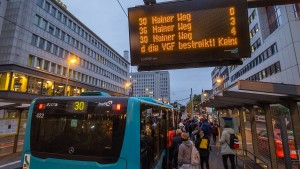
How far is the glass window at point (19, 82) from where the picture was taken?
29.9 metres

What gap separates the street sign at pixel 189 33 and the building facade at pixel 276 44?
21.7m

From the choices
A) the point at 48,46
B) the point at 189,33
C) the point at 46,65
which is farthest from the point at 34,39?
the point at 189,33

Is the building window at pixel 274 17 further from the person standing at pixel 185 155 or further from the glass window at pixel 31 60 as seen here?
the glass window at pixel 31 60

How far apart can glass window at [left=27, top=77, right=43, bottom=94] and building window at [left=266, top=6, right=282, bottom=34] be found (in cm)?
3589

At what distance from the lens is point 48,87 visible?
118ft

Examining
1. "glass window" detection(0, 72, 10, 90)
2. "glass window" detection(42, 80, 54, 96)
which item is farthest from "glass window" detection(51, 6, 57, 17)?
"glass window" detection(0, 72, 10, 90)

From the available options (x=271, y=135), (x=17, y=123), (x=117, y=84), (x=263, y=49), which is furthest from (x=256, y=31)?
(x=117, y=84)

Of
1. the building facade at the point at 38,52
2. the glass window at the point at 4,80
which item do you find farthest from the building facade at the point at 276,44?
the glass window at the point at 4,80

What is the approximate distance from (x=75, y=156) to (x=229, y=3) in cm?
600

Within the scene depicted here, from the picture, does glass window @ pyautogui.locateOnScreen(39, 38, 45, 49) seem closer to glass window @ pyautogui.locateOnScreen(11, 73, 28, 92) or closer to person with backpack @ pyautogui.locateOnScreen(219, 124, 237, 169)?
glass window @ pyautogui.locateOnScreen(11, 73, 28, 92)

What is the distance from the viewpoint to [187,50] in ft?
21.0

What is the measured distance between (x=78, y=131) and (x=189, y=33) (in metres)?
4.24

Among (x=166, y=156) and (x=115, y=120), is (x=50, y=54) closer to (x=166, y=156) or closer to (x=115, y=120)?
(x=166, y=156)

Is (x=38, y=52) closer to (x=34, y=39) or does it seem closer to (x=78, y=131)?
(x=34, y=39)
